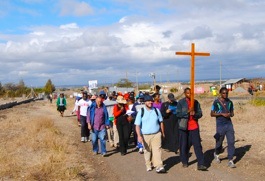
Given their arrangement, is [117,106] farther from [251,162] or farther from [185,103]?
[251,162]

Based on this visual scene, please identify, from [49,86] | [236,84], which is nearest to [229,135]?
[236,84]

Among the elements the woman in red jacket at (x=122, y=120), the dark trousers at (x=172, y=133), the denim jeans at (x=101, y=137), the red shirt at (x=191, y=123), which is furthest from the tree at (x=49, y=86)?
the red shirt at (x=191, y=123)

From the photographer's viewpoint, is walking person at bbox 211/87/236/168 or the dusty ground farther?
walking person at bbox 211/87/236/168

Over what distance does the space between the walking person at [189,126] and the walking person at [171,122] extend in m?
1.43

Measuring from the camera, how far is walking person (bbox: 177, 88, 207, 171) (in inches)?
353

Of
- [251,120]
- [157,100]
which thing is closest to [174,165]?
[157,100]

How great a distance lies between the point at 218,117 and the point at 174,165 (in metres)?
1.54

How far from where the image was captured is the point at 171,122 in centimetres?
1090

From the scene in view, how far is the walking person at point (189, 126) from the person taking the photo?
898 centimetres

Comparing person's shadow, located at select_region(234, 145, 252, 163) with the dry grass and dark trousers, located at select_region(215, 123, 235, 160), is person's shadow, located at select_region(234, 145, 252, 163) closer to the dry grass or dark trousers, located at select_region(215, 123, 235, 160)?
dark trousers, located at select_region(215, 123, 235, 160)

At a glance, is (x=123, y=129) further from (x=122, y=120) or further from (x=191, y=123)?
(x=191, y=123)

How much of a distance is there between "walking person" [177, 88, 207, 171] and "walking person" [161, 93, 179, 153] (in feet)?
4.68

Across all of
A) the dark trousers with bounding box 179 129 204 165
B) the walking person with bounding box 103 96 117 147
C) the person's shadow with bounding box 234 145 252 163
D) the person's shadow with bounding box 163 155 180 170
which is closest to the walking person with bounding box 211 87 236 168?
the dark trousers with bounding box 179 129 204 165

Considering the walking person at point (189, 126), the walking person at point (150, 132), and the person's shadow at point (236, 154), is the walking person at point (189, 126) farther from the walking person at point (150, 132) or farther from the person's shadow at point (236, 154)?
the person's shadow at point (236, 154)
